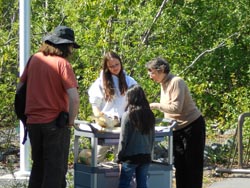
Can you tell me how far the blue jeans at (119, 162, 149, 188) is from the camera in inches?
287

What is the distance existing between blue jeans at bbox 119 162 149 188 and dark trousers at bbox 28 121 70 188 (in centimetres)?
60

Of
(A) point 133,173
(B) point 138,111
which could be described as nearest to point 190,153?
(A) point 133,173

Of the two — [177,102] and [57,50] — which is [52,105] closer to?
[57,50]

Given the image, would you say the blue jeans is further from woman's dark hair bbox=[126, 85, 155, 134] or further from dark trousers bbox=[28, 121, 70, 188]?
dark trousers bbox=[28, 121, 70, 188]

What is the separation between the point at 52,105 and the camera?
686cm

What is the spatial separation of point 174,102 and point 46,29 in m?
4.72

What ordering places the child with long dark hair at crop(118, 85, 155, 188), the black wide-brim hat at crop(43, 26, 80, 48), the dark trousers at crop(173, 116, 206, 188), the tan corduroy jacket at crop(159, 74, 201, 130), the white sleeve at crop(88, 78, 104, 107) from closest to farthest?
1. the black wide-brim hat at crop(43, 26, 80, 48)
2. the child with long dark hair at crop(118, 85, 155, 188)
3. the white sleeve at crop(88, 78, 104, 107)
4. the tan corduroy jacket at crop(159, 74, 201, 130)
5. the dark trousers at crop(173, 116, 206, 188)

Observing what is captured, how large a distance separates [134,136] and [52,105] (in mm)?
897

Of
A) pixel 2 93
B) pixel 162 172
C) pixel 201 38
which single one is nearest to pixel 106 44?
pixel 2 93

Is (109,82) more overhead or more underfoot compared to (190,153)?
more overhead

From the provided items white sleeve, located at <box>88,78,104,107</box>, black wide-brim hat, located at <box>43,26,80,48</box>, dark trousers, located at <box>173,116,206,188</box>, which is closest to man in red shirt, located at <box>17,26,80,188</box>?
black wide-brim hat, located at <box>43,26,80,48</box>

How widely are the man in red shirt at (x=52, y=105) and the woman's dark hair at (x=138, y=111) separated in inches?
25.5

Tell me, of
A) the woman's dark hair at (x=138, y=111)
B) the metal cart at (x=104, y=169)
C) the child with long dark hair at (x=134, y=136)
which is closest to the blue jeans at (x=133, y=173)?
the child with long dark hair at (x=134, y=136)

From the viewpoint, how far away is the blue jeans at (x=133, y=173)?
7289mm
